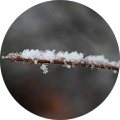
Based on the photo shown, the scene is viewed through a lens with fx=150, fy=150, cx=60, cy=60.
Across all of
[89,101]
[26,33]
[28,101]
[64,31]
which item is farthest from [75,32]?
[28,101]

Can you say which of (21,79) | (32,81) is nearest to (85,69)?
(32,81)

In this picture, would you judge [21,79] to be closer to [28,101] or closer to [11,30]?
[28,101]

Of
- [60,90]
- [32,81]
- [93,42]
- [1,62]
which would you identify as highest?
[93,42]

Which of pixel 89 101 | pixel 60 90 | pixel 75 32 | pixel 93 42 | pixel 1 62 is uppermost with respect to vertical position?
pixel 75 32

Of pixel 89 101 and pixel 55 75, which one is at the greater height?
pixel 55 75

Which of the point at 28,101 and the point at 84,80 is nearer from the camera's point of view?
the point at 28,101

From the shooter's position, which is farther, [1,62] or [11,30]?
[11,30]

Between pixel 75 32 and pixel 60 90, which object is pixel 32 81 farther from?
pixel 75 32

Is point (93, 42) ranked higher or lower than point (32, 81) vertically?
higher
